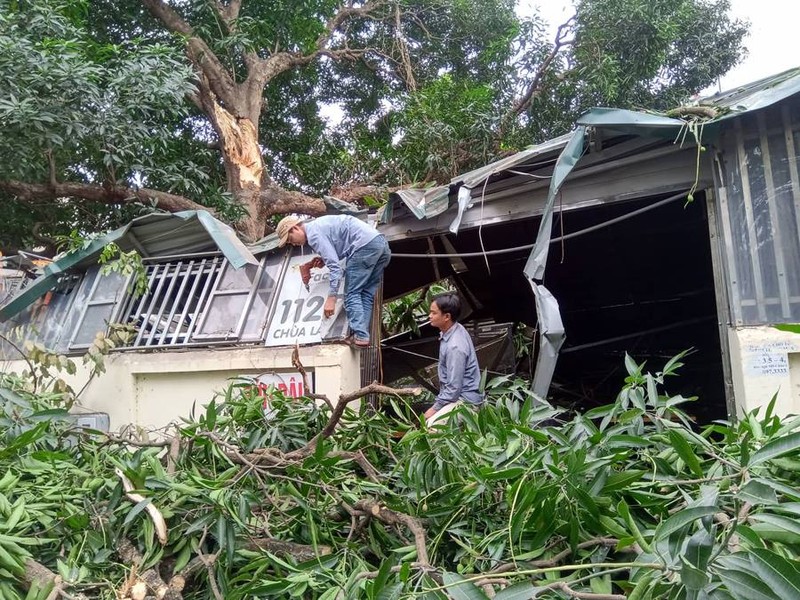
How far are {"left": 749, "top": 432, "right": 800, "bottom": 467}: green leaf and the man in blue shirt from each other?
7.91 feet

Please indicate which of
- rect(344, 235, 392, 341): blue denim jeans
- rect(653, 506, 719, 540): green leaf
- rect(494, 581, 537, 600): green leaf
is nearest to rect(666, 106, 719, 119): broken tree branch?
rect(344, 235, 392, 341): blue denim jeans

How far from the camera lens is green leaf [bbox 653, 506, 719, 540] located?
5.27 feet

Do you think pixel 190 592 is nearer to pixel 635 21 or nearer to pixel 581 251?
pixel 581 251

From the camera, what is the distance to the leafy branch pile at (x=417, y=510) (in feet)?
6.04

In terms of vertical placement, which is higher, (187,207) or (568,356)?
(187,207)

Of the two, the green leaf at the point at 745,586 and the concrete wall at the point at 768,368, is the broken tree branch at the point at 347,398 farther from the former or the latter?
the concrete wall at the point at 768,368

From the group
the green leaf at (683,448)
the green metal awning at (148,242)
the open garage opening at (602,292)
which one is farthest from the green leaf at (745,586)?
the green metal awning at (148,242)

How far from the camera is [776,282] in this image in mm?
3924

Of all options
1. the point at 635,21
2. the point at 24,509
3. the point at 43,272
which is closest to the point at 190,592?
the point at 24,509

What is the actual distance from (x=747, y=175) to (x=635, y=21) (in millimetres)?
7310

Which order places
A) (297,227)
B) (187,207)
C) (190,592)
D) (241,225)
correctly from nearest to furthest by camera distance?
(190,592), (297,227), (187,207), (241,225)

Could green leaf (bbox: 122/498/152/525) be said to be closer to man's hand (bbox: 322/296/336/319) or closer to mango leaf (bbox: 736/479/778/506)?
mango leaf (bbox: 736/479/778/506)

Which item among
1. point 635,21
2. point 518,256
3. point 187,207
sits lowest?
point 518,256

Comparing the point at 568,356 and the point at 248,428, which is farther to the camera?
the point at 568,356
